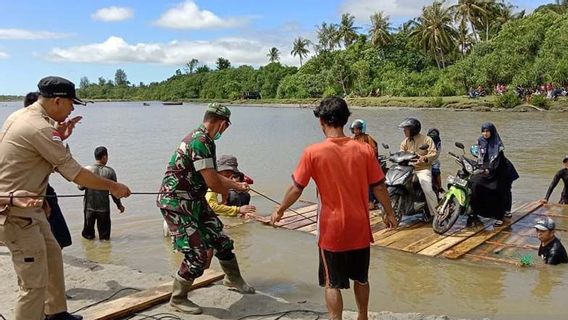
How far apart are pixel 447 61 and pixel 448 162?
51.7 metres

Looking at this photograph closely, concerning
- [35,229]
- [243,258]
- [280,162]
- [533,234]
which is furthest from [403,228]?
[280,162]

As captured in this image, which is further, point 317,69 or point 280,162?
point 317,69

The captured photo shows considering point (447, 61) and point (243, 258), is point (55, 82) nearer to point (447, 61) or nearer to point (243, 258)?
point (243, 258)

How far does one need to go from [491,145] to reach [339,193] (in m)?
4.95

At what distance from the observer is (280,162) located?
19.0 m

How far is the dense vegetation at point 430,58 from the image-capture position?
43.8 metres

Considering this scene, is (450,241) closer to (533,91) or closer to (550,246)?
(550,246)

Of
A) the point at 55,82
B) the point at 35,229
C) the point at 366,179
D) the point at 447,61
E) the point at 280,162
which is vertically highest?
the point at 447,61

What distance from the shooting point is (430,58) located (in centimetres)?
6488

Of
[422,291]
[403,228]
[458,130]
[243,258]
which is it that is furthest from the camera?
[458,130]

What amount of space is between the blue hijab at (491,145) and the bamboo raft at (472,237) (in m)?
1.02

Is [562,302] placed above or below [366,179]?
below

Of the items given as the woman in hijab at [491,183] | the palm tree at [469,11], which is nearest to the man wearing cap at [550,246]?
the woman in hijab at [491,183]

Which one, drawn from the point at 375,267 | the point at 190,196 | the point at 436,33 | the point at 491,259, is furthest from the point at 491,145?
the point at 436,33
